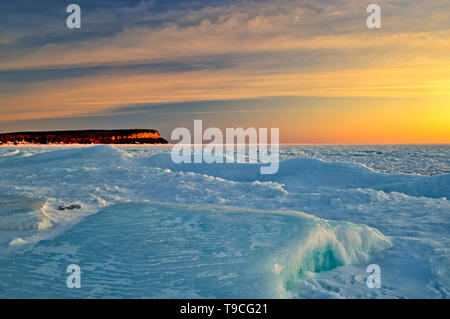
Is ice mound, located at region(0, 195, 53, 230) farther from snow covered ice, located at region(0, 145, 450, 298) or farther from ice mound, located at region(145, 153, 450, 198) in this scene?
ice mound, located at region(145, 153, 450, 198)

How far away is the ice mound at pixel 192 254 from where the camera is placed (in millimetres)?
3959

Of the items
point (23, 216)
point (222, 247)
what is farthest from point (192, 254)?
point (23, 216)

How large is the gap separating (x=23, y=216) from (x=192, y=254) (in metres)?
4.10

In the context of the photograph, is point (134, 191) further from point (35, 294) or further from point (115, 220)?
point (35, 294)

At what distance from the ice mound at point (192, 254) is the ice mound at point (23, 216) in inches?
30.2

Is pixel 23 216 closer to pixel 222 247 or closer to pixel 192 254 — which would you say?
pixel 192 254

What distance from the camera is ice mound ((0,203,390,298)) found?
396cm

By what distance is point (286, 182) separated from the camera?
14812 mm

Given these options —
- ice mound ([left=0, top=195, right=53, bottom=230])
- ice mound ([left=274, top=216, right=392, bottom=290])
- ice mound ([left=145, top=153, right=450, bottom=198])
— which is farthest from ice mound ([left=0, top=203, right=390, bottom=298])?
ice mound ([left=145, top=153, right=450, bottom=198])

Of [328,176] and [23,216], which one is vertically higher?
[328,176]

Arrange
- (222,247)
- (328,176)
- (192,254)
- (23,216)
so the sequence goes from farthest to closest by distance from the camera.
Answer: (328,176) → (23,216) → (222,247) → (192,254)

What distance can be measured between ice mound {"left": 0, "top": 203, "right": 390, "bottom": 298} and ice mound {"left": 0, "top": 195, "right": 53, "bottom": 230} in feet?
2.51

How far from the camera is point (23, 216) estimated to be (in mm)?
6594

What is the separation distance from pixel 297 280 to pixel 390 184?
10815mm
